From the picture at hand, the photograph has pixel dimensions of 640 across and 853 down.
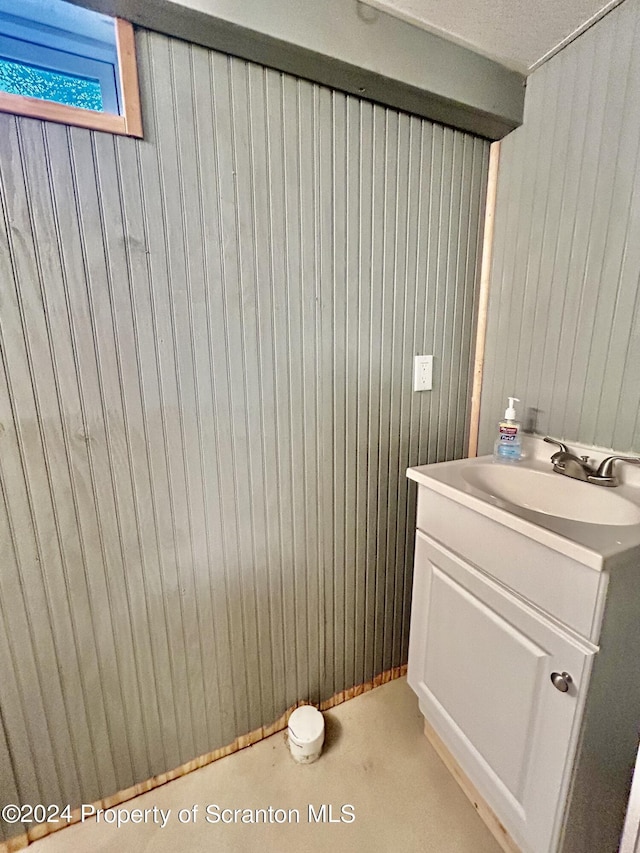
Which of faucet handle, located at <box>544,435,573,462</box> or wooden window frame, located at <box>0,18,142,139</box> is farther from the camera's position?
faucet handle, located at <box>544,435,573,462</box>

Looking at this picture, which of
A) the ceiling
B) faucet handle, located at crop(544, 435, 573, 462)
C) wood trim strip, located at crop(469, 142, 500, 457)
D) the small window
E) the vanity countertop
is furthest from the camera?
wood trim strip, located at crop(469, 142, 500, 457)

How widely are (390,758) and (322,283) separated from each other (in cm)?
146

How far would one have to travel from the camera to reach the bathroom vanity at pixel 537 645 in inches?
26.7

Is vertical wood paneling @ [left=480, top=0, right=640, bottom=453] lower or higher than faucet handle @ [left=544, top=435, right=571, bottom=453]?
higher

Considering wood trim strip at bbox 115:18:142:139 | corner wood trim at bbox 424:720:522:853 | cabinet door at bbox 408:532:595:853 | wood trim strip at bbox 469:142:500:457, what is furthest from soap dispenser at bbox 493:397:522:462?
wood trim strip at bbox 115:18:142:139

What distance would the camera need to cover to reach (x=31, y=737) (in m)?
0.94

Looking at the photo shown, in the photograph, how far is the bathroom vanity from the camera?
2.23ft

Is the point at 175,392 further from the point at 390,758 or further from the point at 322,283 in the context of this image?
the point at 390,758

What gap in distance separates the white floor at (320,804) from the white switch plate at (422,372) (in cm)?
116

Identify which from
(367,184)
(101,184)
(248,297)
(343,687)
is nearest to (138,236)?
(101,184)

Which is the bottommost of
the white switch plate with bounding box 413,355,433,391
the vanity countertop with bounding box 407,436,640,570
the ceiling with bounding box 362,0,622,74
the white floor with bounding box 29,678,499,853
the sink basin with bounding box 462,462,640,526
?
the white floor with bounding box 29,678,499,853

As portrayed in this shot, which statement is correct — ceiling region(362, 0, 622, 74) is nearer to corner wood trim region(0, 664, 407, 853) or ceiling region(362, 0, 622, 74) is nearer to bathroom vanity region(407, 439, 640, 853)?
bathroom vanity region(407, 439, 640, 853)

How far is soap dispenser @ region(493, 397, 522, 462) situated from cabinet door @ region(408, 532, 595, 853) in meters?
0.37

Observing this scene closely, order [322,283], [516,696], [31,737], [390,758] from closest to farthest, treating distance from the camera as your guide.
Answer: [516,696], [31,737], [322,283], [390,758]
